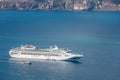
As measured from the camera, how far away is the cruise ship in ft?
265

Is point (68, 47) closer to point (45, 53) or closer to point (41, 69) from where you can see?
point (45, 53)

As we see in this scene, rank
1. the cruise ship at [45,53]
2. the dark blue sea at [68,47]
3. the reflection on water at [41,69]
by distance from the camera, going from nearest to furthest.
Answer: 1. the reflection on water at [41,69]
2. the dark blue sea at [68,47]
3. the cruise ship at [45,53]

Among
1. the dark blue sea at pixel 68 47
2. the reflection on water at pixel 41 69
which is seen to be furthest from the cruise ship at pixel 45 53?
the reflection on water at pixel 41 69

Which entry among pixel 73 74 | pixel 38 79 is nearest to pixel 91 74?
pixel 73 74

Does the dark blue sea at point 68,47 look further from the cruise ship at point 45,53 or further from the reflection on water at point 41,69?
the cruise ship at point 45,53

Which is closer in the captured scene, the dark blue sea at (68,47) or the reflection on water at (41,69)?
the reflection on water at (41,69)

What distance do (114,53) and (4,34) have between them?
31.6 m

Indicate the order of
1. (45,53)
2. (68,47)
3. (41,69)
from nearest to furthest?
(41,69) → (45,53) → (68,47)

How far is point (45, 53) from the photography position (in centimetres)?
8138

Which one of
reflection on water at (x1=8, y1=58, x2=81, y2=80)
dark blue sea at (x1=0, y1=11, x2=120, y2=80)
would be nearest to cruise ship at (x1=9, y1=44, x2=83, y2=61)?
dark blue sea at (x1=0, y1=11, x2=120, y2=80)

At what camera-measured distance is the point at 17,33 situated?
114 m

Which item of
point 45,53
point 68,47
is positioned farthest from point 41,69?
point 68,47

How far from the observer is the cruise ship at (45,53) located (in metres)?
80.8

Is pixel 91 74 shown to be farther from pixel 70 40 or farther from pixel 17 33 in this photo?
pixel 17 33
